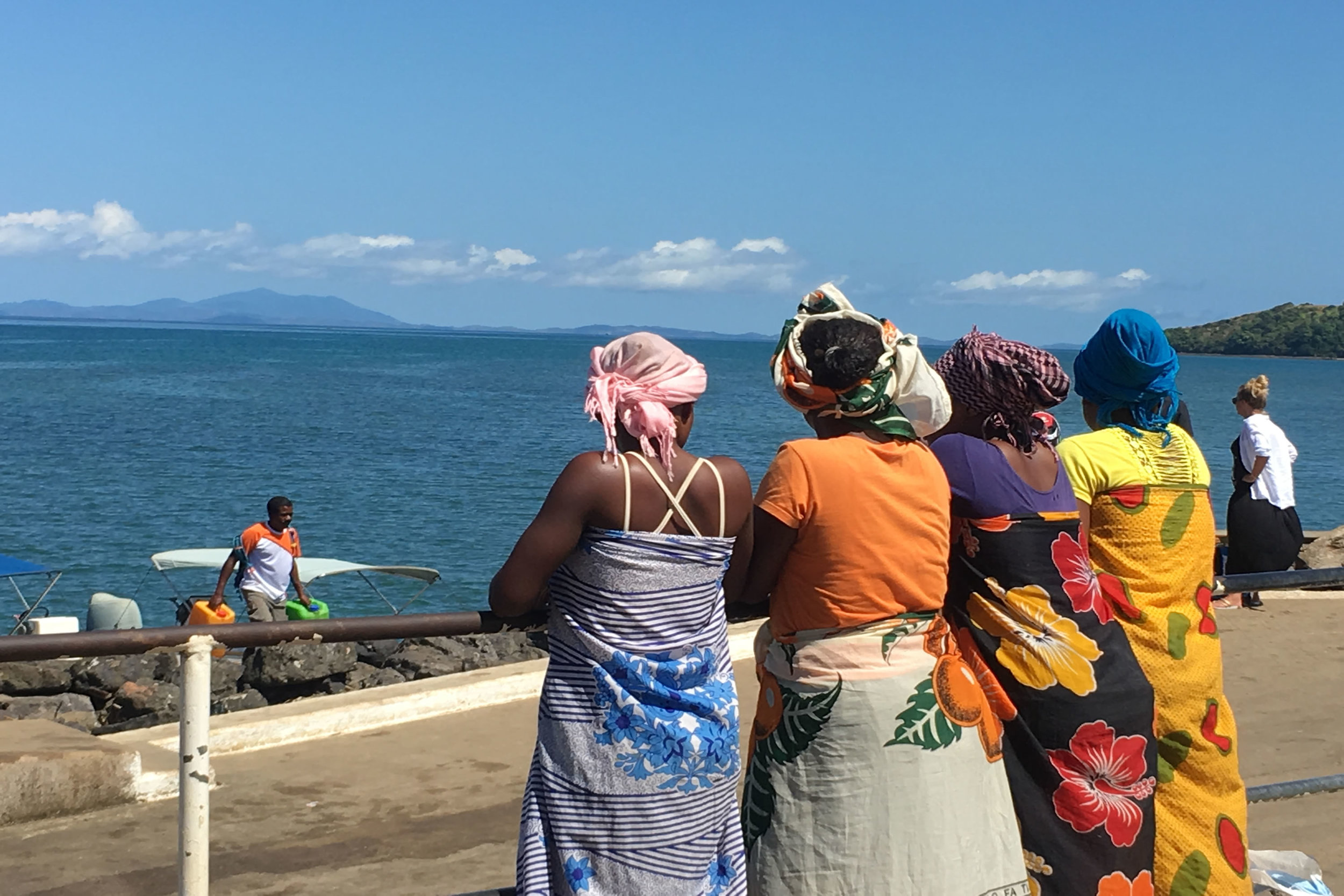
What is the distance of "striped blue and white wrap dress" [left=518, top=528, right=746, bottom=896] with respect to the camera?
8.00 feet

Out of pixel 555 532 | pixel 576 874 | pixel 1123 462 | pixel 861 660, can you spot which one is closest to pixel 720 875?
pixel 576 874

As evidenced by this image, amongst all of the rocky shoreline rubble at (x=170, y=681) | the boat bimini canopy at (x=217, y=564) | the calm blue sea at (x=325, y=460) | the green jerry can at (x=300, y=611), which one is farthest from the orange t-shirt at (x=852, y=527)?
the boat bimini canopy at (x=217, y=564)

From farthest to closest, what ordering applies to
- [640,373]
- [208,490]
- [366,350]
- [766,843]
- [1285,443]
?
1. [366,350]
2. [208,490]
3. [1285,443]
4. [766,843]
5. [640,373]

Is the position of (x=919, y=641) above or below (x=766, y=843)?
above

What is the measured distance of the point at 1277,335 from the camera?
187 meters

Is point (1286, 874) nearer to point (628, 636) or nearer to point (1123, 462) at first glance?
point (1123, 462)

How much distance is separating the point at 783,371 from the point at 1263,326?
201136 mm

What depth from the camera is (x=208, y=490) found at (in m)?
36.8

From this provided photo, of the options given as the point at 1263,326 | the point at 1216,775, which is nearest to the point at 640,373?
the point at 1216,775

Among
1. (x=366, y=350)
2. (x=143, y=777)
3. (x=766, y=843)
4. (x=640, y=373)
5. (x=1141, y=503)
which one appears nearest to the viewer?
(x=640, y=373)

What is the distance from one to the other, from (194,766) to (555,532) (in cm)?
73

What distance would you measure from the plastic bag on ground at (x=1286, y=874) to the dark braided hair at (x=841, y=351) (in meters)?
1.89

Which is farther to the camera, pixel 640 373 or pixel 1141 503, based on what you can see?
pixel 1141 503

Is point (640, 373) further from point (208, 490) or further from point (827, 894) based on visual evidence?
point (208, 490)
